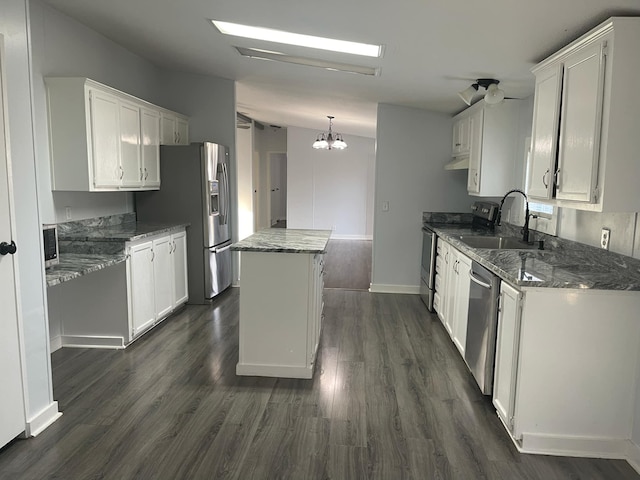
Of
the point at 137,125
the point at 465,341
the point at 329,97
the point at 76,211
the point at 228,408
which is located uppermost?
the point at 329,97

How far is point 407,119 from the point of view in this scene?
536 cm

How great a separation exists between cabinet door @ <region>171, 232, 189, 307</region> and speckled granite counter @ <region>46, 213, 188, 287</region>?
20 centimetres

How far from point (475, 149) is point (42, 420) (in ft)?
13.2

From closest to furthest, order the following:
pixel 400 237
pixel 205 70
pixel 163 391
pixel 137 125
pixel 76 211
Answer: pixel 163 391
pixel 76 211
pixel 137 125
pixel 205 70
pixel 400 237

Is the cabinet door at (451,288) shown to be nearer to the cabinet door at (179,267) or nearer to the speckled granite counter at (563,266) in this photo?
the speckled granite counter at (563,266)

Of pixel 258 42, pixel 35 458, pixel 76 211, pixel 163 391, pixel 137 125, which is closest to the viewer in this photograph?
pixel 35 458

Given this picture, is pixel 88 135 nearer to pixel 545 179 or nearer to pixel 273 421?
pixel 273 421

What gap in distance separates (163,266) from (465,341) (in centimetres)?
281

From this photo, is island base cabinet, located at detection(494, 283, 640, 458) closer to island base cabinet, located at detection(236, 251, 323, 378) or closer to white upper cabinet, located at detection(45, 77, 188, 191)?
island base cabinet, located at detection(236, 251, 323, 378)

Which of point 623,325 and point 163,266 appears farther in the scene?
point 163,266

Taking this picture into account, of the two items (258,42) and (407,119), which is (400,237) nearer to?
(407,119)

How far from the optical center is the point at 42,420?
243cm

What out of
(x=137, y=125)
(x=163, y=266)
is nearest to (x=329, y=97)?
(x=137, y=125)

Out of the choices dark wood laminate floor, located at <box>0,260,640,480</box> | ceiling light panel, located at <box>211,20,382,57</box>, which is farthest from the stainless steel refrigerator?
ceiling light panel, located at <box>211,20,382,57</box>
